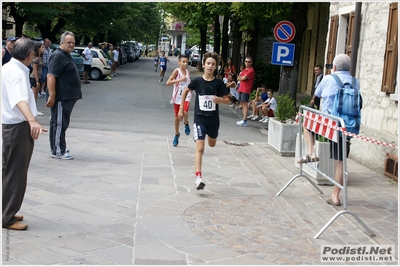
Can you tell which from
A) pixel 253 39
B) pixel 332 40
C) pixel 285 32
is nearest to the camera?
pixel 332 40

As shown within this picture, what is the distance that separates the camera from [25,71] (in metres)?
5.66

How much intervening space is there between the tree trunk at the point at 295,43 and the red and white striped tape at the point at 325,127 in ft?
31.0

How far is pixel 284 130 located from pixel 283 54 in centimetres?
473

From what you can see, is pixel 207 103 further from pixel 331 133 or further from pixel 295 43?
pixel 295 43

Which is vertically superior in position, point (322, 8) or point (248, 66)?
point (322, 8)

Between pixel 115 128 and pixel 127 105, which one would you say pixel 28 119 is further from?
pixel 127 105

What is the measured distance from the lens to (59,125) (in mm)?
9547

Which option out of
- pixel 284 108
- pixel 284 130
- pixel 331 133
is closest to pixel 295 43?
pixel 284 108

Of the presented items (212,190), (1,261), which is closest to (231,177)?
(212,190)

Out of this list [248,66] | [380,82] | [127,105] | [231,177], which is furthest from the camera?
[127,105]

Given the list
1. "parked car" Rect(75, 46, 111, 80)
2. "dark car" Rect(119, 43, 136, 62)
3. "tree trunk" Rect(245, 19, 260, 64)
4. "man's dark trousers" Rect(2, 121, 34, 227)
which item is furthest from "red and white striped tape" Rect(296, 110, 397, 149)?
"dark car" Rect(119, 43, 136, 62)

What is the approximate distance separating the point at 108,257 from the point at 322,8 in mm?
23988

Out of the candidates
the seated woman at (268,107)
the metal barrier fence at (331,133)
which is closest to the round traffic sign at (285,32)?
the seated woman at (268,107)

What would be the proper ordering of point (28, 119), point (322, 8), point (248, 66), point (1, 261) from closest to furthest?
point (1, 261) → point (28, 119) → point (248, 66) → point (322, 8)
